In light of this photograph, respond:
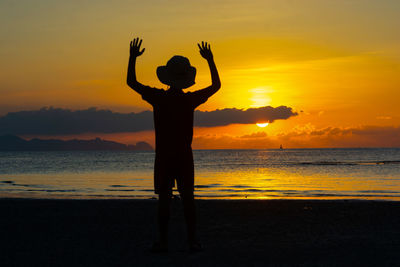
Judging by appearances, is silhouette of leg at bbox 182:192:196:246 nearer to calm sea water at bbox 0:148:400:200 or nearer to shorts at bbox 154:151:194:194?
shorts at bbox 154:151:194:194

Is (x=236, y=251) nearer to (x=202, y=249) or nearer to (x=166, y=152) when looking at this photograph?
(x=202, y=249)

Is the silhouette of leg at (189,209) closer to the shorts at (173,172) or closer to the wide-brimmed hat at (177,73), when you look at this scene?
the shorts at (173,172)

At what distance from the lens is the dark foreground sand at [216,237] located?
6453 millimetres

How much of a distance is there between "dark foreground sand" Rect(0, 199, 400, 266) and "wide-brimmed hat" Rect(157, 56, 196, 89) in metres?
2.25

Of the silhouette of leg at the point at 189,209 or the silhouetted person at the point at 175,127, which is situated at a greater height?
the silhouetted person at the point at 175,127

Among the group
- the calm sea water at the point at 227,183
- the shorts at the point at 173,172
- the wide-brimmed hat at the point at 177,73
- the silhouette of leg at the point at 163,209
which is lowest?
the calm sea water at the point at 227,183

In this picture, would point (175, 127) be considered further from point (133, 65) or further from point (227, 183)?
point (227, 183)

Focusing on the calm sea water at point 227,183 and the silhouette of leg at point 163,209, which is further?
the calm sea water at point 227,183

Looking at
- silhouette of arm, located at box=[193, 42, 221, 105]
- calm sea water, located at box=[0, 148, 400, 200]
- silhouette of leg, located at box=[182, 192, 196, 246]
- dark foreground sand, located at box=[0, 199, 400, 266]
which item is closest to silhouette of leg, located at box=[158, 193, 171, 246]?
silhouette of leg, located at box=[182, 192, 196, 246]

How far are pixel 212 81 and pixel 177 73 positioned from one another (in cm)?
47

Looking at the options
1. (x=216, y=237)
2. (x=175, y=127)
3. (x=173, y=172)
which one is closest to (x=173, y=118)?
(x=175, y=127)

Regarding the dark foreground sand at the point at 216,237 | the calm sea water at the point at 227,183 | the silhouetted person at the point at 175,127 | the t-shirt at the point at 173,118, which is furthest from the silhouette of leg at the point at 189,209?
the calm sea water at the point at 227,183

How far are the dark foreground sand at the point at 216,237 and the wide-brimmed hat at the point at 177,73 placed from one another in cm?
225

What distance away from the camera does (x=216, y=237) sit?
854 centimetres
